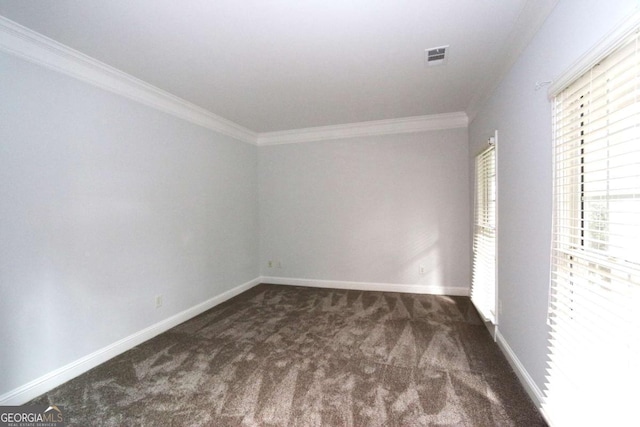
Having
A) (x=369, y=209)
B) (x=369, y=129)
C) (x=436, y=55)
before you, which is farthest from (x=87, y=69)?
(x=369, y=209)

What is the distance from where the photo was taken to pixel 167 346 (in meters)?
2.63

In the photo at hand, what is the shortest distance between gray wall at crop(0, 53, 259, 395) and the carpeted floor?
1.32 ft

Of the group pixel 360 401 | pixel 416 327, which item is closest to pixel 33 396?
pixel 360 401

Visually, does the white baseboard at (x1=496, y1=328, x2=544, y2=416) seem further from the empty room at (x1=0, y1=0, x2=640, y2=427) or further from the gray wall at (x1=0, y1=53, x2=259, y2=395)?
the gray wall at (x1=0, y1=53, x2=259, y2=395)

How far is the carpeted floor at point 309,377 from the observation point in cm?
172

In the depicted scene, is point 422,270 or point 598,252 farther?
point 422,270

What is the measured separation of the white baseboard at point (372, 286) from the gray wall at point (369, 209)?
2.6 inches

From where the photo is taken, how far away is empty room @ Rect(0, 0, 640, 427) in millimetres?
1296

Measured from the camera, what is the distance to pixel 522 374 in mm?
1950

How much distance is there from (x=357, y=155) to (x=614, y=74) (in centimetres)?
327

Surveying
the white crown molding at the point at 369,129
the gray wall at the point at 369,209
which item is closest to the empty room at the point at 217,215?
the white crown molding at the point at 369,129

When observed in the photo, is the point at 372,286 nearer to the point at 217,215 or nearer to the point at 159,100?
the point at 217,215

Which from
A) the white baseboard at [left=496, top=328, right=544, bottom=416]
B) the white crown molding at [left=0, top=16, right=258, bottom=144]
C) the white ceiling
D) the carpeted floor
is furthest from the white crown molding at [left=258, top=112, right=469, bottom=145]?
the white baseboard at [left=496, top=328, right=544, bottom=416]

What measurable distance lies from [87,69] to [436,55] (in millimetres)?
3022
